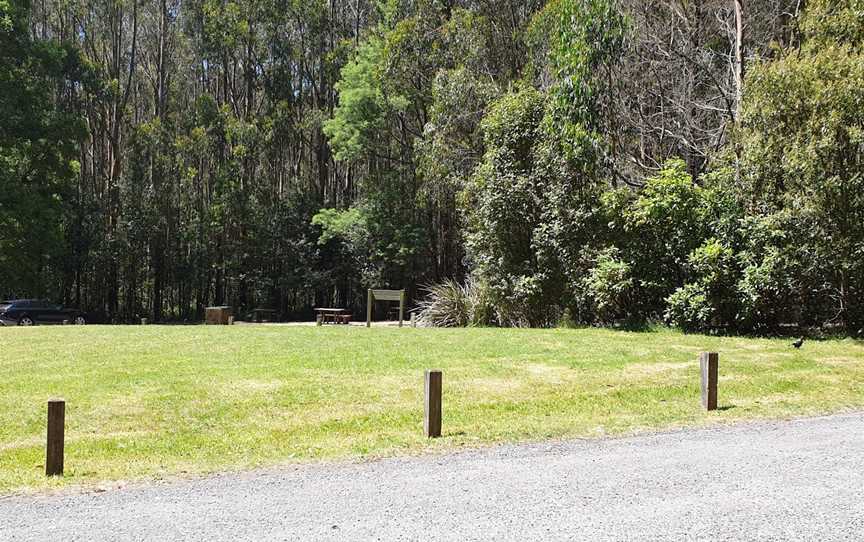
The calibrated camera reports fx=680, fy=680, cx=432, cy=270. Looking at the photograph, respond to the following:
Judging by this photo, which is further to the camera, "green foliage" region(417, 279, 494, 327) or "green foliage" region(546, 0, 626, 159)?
"green foliage" region(417, 279, 494, 327)

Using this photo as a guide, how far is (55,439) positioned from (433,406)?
3578mm

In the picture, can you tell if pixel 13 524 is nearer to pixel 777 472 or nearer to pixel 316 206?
pixel 777 472

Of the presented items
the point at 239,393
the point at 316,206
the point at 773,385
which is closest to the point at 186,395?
the point at 239,393

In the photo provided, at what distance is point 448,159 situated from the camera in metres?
27.0

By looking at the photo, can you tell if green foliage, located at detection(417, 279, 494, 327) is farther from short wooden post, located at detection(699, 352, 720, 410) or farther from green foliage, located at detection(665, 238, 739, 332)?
short wooden post, located at detection(699, 352, 720, 410)

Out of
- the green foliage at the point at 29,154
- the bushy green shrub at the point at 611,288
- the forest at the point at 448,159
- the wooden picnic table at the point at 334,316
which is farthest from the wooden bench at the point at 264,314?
the bushy green shrub at the point at 611,288

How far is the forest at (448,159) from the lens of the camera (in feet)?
51.9

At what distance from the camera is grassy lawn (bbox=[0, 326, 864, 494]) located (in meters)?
6.92

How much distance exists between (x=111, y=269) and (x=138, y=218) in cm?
343

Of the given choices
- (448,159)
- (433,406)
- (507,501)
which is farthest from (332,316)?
(507,501)

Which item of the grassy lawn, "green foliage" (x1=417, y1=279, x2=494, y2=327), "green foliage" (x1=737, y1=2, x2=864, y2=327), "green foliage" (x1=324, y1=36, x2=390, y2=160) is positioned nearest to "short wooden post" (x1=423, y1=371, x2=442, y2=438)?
the grassy lawn

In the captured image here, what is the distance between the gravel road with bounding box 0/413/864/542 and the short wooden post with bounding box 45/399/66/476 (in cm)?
66

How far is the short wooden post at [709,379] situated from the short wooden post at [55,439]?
24.0 feet

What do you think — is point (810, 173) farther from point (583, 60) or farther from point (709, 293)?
point (583, 60)
